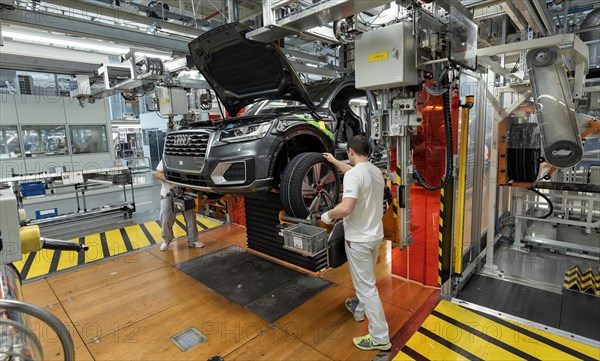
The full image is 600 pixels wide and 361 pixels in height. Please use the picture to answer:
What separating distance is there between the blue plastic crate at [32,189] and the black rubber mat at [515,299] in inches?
270

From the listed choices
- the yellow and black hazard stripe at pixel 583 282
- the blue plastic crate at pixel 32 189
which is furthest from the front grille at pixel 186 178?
the yellow and black hazard stripe at pixel 583 282

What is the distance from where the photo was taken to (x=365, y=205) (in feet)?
8.63

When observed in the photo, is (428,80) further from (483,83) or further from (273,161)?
(273,161)

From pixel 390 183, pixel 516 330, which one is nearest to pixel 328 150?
pixel 390 183

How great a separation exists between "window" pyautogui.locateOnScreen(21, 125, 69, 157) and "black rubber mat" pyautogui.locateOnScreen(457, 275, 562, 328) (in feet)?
36.2

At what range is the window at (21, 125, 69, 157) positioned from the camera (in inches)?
366

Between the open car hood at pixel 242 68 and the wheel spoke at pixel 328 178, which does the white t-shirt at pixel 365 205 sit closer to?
the wheel spoke at pixel 328 178

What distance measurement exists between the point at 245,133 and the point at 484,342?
2761 millimetres

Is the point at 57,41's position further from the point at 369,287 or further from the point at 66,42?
the point at 369,287

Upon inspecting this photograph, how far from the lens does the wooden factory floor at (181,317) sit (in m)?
2.77

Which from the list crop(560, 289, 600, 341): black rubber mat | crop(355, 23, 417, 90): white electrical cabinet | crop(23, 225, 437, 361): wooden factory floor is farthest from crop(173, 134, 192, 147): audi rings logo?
crop(560, 289, 600, 341): black rubber mat

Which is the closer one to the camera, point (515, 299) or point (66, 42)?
point (515, 299)

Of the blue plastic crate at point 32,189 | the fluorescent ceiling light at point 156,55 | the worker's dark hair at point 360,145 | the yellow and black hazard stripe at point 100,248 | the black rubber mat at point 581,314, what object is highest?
the fluorescent ceiling light at point 156,55

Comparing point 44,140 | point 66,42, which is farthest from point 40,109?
point 66,42
